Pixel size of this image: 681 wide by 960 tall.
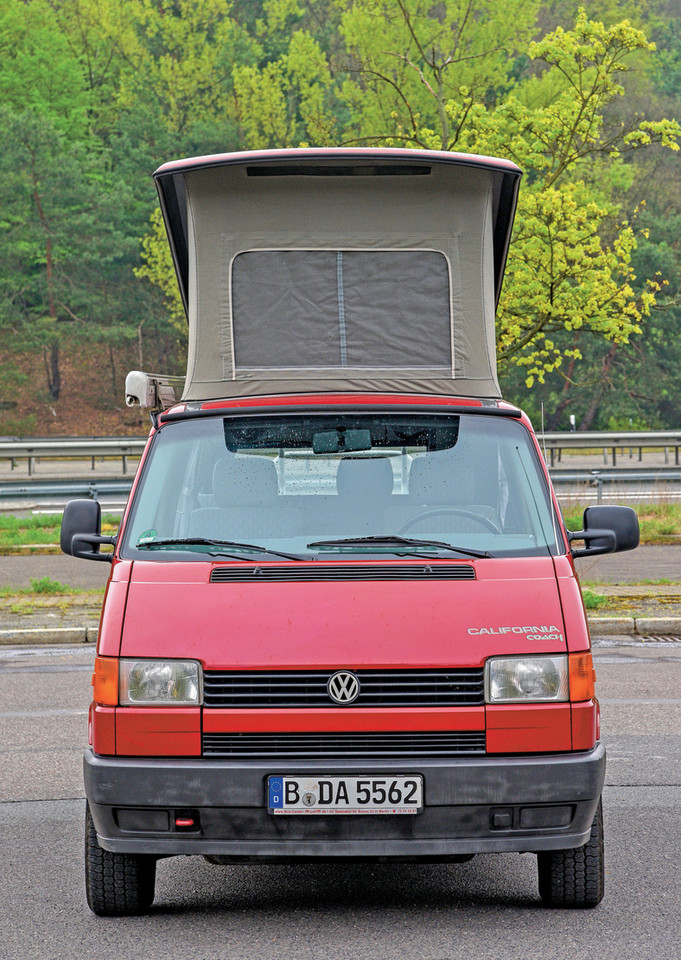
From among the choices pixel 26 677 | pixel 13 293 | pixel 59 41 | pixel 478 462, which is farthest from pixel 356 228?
pixel 59 41

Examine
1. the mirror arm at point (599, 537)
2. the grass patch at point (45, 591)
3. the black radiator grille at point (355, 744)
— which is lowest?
the grass patch at point (45, 591)

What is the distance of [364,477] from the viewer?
5273 millimetres

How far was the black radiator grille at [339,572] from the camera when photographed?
4625 millimetres

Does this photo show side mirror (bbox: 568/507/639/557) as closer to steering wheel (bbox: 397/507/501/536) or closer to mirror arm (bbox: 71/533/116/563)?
steering wheel (bbox: 397/507/501/536)

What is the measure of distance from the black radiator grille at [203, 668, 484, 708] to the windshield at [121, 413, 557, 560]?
608 millimetres

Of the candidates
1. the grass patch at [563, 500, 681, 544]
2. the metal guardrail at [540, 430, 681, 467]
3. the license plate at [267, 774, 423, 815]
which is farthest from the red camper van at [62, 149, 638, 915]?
the metal guardrail at [540, 430, 681, 467]

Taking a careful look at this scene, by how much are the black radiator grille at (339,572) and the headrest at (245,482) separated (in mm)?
573

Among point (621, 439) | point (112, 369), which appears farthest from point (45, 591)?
point (112, 369)

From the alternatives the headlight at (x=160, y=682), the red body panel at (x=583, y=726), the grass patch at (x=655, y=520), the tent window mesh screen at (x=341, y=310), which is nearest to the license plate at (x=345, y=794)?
the headlight at (x=160, y=682)

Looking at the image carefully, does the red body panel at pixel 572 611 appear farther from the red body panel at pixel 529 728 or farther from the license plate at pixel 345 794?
the license plate at pixel 345 794

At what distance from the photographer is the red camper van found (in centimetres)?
434

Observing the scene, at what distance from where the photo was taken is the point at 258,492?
17.4 ft

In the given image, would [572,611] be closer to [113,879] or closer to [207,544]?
[207,544]

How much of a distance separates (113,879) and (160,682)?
0.83m
